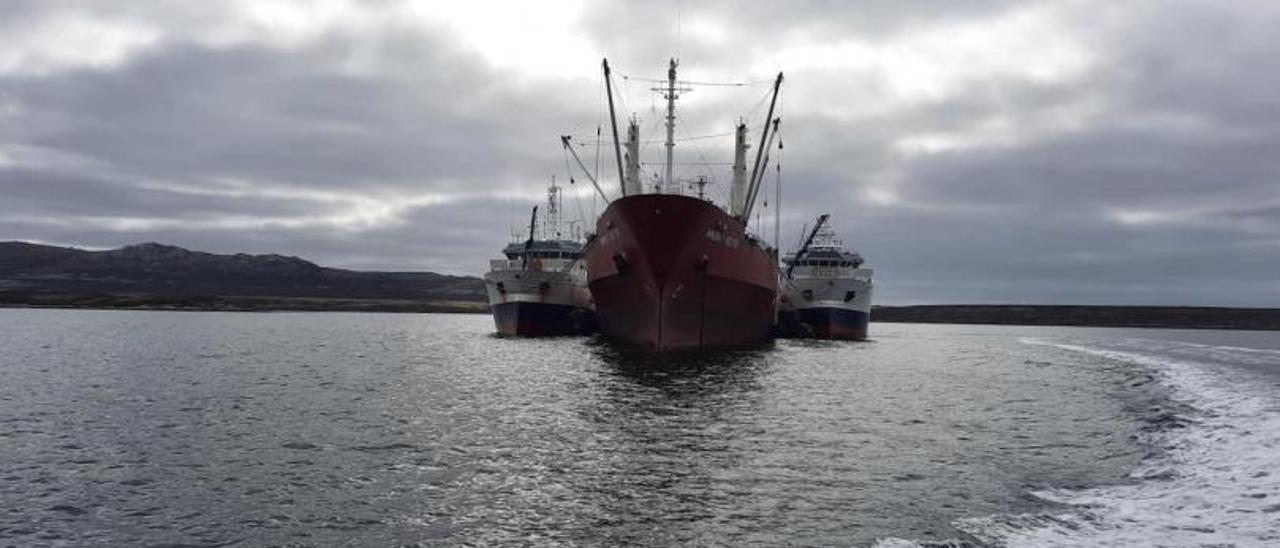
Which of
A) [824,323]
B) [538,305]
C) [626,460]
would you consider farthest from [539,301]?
[626,460]

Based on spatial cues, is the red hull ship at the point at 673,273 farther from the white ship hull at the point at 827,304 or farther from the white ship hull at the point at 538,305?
the white ship hull at the point at 827,304

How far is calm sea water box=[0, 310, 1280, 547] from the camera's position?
1364 cm

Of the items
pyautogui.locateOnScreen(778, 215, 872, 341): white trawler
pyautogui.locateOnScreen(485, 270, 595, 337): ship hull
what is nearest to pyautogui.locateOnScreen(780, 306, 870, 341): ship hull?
pyautogui.locateOnScreen(778, 215, 872, 341): white trawler

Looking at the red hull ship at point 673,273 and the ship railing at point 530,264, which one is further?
the ship railing at point 530,264

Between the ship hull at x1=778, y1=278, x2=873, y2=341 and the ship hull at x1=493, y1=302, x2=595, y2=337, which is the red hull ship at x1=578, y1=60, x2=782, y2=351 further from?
the ship hull at x1=778, y1=278, x2=873, y2=341

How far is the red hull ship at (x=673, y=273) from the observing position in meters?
50.1

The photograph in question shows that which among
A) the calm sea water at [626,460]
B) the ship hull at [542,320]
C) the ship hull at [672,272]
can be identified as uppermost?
the ship hull at [672,272]

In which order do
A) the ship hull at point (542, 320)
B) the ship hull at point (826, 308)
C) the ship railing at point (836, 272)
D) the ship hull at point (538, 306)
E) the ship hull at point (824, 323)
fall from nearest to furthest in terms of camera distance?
1. the ship hull at point (542, 320)
2. the ship hull at point (538, 306)
3. the ship hull at point (824, 323)
4. the ship hull at point (826, 308)
5. the ship railing at point (836, 272)

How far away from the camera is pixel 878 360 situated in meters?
57.2

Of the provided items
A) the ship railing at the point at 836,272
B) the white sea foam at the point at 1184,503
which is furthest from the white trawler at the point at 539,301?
A: the white sea foam at the point at 1184,503

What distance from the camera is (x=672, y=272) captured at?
50.5 meters

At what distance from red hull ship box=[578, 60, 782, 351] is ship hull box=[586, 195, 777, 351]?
0.06 metres

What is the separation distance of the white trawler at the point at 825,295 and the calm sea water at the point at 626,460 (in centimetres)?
4805

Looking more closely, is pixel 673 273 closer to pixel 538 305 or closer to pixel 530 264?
pixel 538 305
